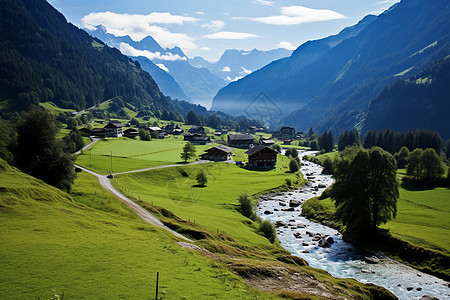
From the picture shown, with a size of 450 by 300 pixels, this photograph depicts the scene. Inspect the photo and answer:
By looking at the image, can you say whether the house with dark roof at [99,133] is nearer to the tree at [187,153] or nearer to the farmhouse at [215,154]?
the farmhouse at [215,154]

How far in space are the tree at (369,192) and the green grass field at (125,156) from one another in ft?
206

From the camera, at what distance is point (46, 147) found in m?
54.7

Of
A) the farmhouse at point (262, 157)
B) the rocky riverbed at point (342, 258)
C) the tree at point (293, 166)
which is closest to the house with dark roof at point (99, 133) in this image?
the farmhouse at point (262, 157)

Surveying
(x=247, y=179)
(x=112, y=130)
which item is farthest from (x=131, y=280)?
(x=112, y=130)

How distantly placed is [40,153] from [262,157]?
298ft

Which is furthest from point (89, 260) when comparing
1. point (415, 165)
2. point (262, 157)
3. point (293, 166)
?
point (262, 157)

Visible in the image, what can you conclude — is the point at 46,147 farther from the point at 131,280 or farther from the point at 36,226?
the point at 131,280

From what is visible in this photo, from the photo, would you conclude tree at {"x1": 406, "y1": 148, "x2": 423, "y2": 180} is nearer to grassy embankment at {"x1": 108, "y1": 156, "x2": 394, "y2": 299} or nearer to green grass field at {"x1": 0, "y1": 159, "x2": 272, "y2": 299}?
grassy embankment at {"x1": 108, "y1": 156, "x2": 394, "y2": 299}

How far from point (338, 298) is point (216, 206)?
43204 mm

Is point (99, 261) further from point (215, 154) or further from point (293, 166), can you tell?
point (215, 154)

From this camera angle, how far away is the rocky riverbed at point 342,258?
39875mm

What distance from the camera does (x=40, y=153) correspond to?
54.2 meters

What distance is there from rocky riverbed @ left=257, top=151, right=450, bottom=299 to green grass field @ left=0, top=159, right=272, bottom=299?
26.1 meters

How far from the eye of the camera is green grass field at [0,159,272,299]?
60.1 ft
